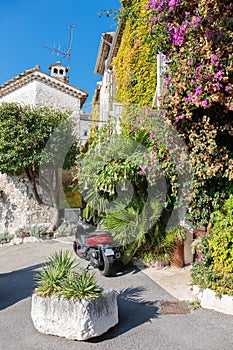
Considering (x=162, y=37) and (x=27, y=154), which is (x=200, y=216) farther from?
(x=27, y=154)

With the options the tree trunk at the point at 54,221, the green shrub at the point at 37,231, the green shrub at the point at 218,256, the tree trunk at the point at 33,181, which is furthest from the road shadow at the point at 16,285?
the tree trunk at the point at 33,181

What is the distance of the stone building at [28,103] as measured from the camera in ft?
51.2

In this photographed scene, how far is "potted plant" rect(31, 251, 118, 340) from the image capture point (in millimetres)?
4215

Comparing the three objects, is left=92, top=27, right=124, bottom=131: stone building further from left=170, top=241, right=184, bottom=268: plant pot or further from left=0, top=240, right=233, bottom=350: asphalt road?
left=0, top=240, right=233, bottom=350: asphalt road

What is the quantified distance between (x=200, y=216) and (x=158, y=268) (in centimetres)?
270

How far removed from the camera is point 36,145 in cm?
1386

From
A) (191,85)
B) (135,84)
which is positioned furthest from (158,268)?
(135,84)

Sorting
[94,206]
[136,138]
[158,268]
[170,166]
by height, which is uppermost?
[136,138]

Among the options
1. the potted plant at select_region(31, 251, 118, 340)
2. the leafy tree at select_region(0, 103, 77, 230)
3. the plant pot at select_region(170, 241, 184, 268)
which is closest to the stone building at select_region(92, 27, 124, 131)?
the leafy tree at select_region(0, 103, 77, 230)

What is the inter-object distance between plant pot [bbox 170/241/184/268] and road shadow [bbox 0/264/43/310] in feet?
11.8

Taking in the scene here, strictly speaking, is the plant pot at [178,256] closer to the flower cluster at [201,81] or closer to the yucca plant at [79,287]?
the flower cluster at [201,81]

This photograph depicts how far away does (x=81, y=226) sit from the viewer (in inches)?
369

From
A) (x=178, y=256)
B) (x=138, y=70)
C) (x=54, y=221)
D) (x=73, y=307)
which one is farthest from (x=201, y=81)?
(x=54, y=221)

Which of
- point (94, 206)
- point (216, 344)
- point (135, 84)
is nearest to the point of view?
point (216, 344)
